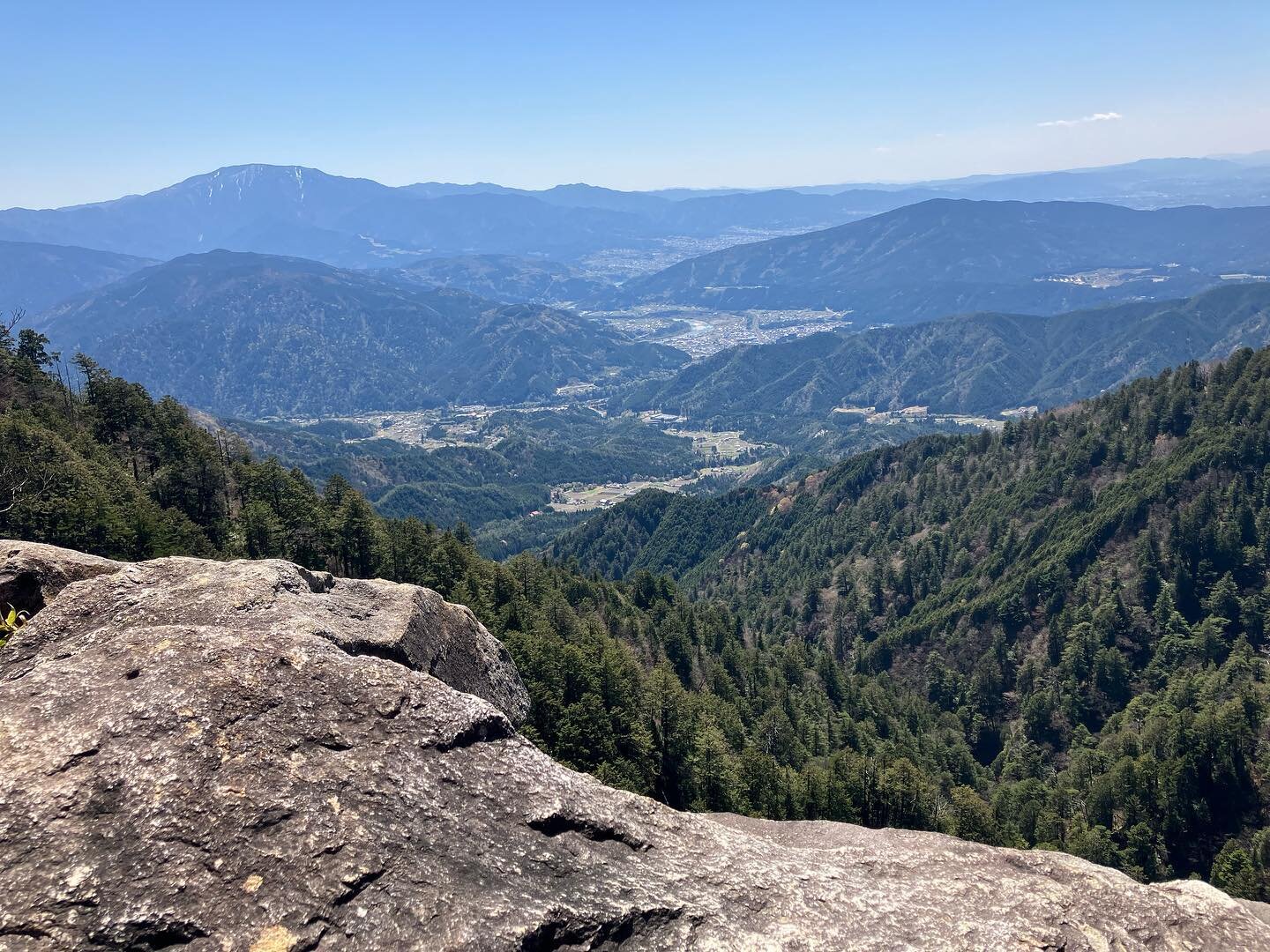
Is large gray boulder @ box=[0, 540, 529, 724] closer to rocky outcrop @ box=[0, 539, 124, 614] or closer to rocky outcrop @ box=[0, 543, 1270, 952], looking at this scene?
rocky outcrop @ box=[0, 539, 124, 614]

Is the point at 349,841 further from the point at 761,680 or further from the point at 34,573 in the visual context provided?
the point at 761,680

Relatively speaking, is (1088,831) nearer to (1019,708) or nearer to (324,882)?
(1019,708)

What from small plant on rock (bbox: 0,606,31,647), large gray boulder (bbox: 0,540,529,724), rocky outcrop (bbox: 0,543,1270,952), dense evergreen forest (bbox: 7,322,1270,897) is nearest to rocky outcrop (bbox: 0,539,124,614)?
large gray boulder (bbox: 0,540,529,724)

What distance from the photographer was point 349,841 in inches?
770

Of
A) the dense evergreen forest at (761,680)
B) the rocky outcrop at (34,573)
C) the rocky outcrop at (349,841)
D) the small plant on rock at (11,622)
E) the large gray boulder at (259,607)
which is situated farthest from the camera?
the dense evergreen forest at (761,680)

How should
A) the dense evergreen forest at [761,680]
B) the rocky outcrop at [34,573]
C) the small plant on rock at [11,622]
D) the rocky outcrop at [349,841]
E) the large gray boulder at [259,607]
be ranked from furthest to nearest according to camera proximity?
the dense evergreen forest at [761,680] → the rocky outcrop at [34,573] → the small plant on rock at [11,622] → the large gray boulder at [259,607] → the rocky outcrop at [349,841]

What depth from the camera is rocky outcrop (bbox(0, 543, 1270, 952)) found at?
17781 mm

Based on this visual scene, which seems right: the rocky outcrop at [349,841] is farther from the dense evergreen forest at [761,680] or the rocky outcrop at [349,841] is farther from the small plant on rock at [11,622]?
the dense evergreen forest at [761,680]

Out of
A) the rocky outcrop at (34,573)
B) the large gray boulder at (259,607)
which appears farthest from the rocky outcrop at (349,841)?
the rocky outcrop at (34,573)

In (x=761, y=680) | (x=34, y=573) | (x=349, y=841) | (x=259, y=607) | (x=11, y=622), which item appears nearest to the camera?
(x=349, y=841)

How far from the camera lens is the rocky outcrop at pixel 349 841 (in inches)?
700

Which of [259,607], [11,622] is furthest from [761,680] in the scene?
[11,622]

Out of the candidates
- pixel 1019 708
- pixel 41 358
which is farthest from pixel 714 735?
pixel 1019 708

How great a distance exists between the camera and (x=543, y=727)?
62.6m
